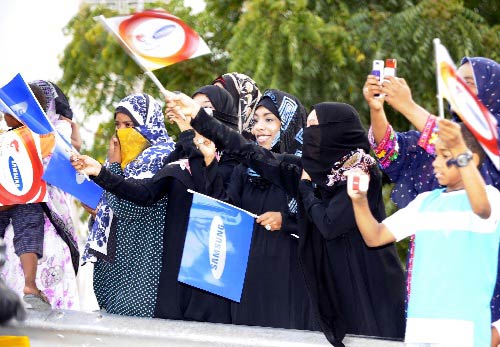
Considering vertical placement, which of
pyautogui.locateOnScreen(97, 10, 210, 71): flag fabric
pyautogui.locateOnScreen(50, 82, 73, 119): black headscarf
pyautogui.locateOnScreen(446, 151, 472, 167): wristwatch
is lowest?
pyautogui.locateOnScreen(446, 151, 472, 167): wristwatch

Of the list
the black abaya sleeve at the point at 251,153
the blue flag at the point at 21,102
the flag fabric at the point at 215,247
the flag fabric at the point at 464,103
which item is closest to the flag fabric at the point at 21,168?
the blue flag at the point at 21,102

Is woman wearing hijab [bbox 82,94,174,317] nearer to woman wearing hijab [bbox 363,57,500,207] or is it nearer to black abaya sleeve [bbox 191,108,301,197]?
black abaya sleeve [bbox 191,108,301,197]

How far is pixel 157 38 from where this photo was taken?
5.47 meters

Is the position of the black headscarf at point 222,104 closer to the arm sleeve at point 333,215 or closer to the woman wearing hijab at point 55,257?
the woman wearing hijab at point 55,257

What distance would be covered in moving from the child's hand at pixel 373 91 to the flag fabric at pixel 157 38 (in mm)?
793

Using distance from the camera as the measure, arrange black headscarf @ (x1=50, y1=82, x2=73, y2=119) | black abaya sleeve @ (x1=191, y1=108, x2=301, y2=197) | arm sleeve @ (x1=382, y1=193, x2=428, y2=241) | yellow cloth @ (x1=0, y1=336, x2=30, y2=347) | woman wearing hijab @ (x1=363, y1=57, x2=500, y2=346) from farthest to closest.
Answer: black headscarf @ (x1=50, y1=82, x2=73, y2=119) → black abaya sleeve @ (x1=191, y1=108, x2=301, y2=197) → woman wearing hijab @ (x1=363, y1=57, x2=500, y2=346) → yellow cloth @ (x1=0, y1=336, x2=30, y2=347) → arm sleeve @ (x1=382, y1=193, x2=428, y2=241)

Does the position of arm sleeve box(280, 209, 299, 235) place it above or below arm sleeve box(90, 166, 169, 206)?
below

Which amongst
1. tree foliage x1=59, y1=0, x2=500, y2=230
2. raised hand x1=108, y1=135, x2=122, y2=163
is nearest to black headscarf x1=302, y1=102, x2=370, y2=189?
raised hand x1=108, y1=135, x2=122, y2=163

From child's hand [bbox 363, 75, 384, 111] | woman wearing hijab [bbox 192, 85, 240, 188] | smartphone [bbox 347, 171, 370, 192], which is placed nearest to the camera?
smartphone [bbox 347, 171, 370, 192]

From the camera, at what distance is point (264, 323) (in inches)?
237

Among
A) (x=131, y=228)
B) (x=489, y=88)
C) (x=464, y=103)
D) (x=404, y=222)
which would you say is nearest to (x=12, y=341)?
(x=131, y=228)

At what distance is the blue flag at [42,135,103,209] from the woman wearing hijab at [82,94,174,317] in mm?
150

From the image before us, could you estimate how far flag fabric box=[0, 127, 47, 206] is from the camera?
251 inches

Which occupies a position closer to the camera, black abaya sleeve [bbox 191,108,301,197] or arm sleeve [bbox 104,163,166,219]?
black abaya sleeve [bbox 191,108,301,197]
